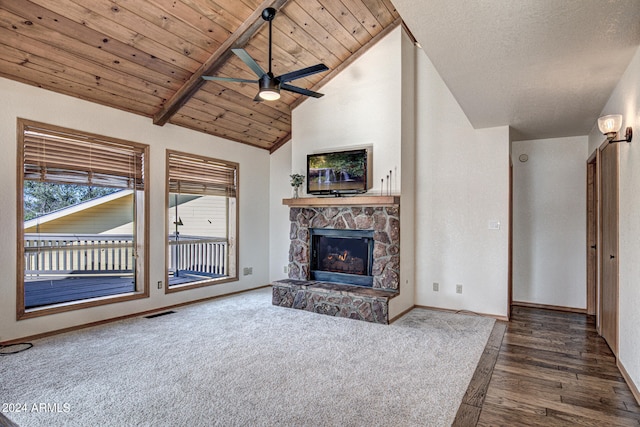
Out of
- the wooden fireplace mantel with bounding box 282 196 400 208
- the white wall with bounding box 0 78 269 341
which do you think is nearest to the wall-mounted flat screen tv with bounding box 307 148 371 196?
the wooden fireplace mantel with bounding box 282 196 400 208

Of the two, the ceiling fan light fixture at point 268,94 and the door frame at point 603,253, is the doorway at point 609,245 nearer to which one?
the door frame at point 603,253

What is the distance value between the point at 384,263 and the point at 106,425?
3.43 metres

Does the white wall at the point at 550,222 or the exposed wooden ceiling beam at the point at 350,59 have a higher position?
the exposed wooden ceiling beam at the point at 350,59

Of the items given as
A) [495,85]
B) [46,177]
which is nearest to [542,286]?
[495,85]

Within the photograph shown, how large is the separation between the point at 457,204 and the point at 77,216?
627cm

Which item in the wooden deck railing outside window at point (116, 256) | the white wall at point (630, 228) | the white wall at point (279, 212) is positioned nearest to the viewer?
the white wall at point (630, 228)

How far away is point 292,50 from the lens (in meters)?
4.61

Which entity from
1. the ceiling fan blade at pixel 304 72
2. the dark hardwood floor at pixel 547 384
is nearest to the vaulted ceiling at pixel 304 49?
the ceiling fan blade at pixel 304 72

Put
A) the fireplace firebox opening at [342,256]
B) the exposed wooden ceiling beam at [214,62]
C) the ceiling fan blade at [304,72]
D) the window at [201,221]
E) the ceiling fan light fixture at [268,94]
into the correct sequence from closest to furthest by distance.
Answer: the ceiling fan blade at [304,72] < the ceiling fan light fixture at [268,94] < the exposed wooden ceiling beam at [214,62] < the fireplace firebox opening at [342,256] < the window at [201,221]

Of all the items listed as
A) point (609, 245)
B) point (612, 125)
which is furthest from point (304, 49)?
point (609, 245)

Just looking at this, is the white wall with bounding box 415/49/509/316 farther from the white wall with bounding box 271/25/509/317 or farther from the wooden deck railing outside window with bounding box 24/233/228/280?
the wooden deck railing outside window with bounding box 24/233/228/280

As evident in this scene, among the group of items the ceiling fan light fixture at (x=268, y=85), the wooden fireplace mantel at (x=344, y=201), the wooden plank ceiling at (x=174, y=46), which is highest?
the wooden plank ceiling at (x=174, y=46)

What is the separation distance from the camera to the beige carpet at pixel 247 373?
7.66 feet

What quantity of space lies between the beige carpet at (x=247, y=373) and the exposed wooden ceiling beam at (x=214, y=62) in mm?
2653
